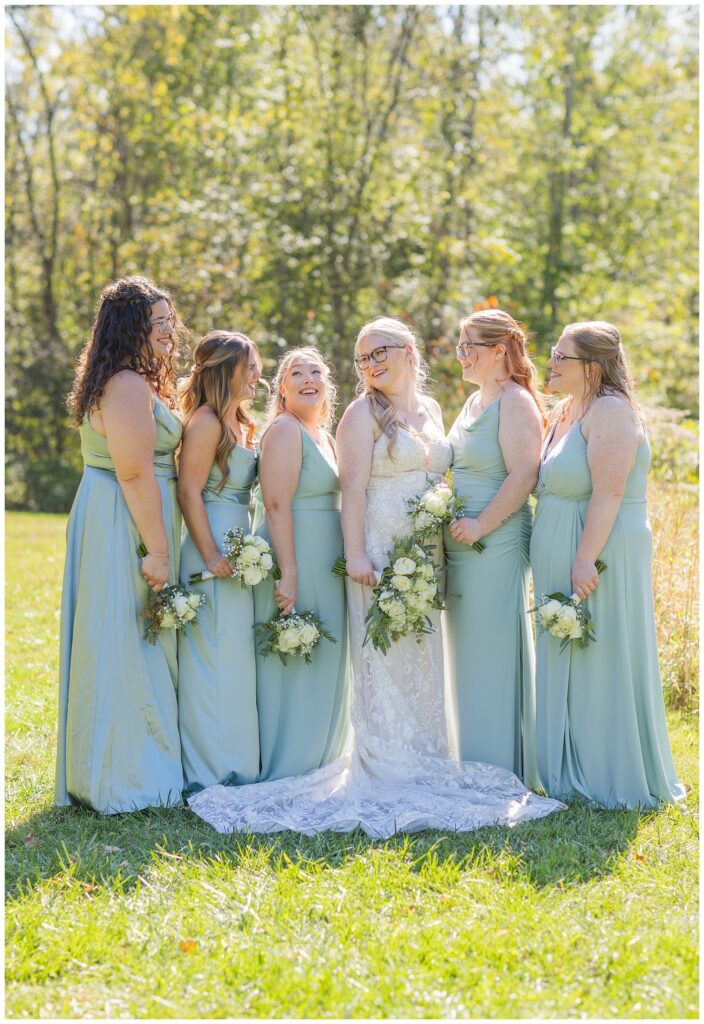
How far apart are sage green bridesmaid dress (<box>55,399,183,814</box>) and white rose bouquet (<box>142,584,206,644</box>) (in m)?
0.05

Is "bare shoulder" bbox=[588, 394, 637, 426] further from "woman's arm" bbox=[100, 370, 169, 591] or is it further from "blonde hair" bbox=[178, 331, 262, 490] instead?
"woman's arm" bbox=[100, 370, 169, 591]

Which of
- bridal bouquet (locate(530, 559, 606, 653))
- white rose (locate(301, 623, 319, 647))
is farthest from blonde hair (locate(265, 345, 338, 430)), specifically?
bridal bouquet (locate(530, 559, 606, 653))

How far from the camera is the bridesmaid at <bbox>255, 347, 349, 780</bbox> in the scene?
5059 mm

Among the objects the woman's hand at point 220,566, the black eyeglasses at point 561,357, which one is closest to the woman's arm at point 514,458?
the black eyeglasses at point 561,357

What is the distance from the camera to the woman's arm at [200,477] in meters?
4.91

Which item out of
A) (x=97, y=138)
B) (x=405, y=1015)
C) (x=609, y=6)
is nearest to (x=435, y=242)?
(x=97, y=138)

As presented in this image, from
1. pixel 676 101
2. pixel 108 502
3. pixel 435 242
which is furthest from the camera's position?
pixel 676 101

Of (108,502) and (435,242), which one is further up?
(435,242)

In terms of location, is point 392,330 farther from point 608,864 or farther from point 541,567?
point 608,864

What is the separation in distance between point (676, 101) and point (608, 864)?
776 inches

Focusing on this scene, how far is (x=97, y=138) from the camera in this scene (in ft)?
57.7

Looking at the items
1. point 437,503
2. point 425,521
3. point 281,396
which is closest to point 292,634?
point 425,521

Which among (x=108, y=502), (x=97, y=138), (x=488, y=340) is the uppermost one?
(x=97, y=138)

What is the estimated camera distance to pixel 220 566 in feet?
16.3
